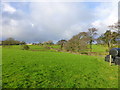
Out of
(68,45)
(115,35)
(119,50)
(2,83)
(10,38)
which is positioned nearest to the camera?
(2,83)

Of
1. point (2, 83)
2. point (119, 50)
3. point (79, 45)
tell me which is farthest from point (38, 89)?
point (79, 45)

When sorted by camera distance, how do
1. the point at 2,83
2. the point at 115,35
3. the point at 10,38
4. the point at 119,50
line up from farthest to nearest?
the point at 10,38, the point at 115,35, the point at 119,50, the point at 2,83

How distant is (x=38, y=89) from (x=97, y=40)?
41158 millimetres

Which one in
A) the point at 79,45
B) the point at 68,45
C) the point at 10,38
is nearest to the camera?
the point at 79,45

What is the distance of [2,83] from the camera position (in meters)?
4.43

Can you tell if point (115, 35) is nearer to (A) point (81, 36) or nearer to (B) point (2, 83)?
(A) point (81, 36)

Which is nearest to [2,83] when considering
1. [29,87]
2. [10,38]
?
[29,87]

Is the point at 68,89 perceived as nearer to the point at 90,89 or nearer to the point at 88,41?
the point at 90,89

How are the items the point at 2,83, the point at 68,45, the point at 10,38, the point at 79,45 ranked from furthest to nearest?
the point at 10,38
the point at 68,45
the point at 79,45
the point at 2,83

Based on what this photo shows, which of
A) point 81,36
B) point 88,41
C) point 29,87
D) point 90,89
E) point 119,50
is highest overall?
point 81,36

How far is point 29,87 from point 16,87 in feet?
2.04

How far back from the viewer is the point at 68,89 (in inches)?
175

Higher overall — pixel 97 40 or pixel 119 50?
pixel 97 40

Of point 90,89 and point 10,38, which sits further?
point 10,38
